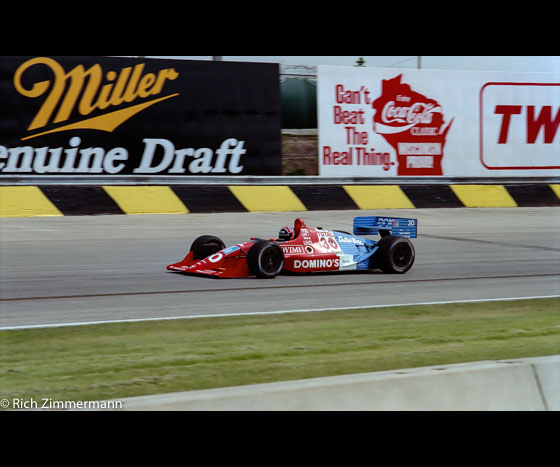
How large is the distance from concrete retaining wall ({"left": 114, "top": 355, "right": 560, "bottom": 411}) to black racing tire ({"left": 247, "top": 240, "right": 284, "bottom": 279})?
17.2ft

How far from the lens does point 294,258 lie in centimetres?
1005

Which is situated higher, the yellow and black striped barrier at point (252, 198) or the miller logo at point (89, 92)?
the miller logo at point (89, 92)

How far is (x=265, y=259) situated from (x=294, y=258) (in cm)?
56

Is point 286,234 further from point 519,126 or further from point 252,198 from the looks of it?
point 519,126

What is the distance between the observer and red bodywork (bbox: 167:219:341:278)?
9.73 m

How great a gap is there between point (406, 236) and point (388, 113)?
249 inches

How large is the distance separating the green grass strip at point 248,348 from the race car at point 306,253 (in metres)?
2.18

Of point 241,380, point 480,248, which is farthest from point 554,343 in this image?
point 480,248

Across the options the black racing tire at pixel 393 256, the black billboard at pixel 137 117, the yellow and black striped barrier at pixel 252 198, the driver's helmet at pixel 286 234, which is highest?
the black billboard at pixel 137 117

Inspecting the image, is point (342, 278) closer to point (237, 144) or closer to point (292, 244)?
point (292, 244)

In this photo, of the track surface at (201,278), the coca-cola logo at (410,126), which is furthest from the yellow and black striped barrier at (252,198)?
the coca-cola logo at (410,126)

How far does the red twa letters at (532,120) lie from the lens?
18.2 m

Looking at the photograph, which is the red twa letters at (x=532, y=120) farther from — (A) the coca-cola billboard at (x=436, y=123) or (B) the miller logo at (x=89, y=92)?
(B) the miller logo at (x=89, y=92)

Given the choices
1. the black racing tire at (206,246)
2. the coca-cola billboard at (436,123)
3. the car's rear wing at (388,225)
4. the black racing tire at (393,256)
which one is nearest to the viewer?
the black racing tire at (206,246)
